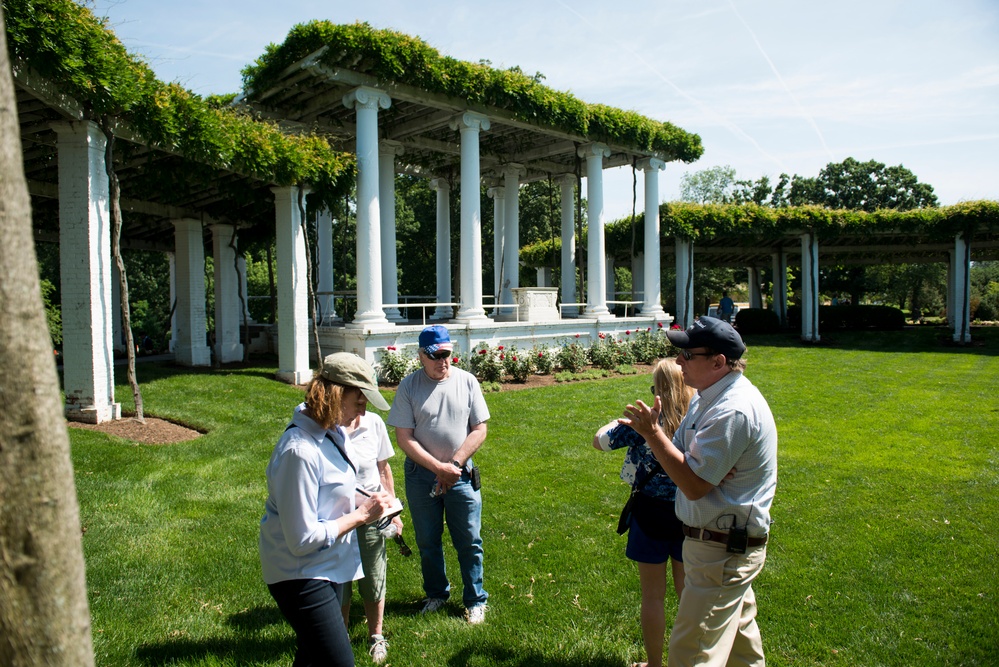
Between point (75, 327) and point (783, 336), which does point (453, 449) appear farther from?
point (783, 336)

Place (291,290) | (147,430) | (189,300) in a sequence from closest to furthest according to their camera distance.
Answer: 1. (147,430)
2. (291,290)
3. (189,300)

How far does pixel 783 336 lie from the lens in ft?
85.6

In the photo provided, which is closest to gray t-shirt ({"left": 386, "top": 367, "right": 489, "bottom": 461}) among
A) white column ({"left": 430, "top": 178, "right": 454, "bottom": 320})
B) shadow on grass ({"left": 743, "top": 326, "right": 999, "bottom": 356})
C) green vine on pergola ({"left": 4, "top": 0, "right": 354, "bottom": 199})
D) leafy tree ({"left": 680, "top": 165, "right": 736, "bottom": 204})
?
green vine on pergola ({"left": 4, "top": 0, "right": 354, "bottom": 199})

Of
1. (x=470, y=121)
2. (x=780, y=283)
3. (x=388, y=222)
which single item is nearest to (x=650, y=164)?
(x=470, y=121)

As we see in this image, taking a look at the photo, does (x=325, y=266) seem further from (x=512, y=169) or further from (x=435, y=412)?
(x=435, y=412)

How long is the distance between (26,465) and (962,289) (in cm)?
2686

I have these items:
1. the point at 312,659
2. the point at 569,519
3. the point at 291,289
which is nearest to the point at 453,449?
the point at 312,659

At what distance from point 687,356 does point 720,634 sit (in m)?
1.22

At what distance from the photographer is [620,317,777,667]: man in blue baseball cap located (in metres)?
2.96

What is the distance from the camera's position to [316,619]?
2.78m

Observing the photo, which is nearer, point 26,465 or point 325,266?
point 26,465

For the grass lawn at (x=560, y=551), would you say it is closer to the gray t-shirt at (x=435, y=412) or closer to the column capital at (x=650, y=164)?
the gray t-shirt at (x=435, y=412)

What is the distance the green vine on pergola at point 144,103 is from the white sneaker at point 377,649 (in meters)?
7.55

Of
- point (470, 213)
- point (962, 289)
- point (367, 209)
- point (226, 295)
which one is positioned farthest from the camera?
point (962, 289)
